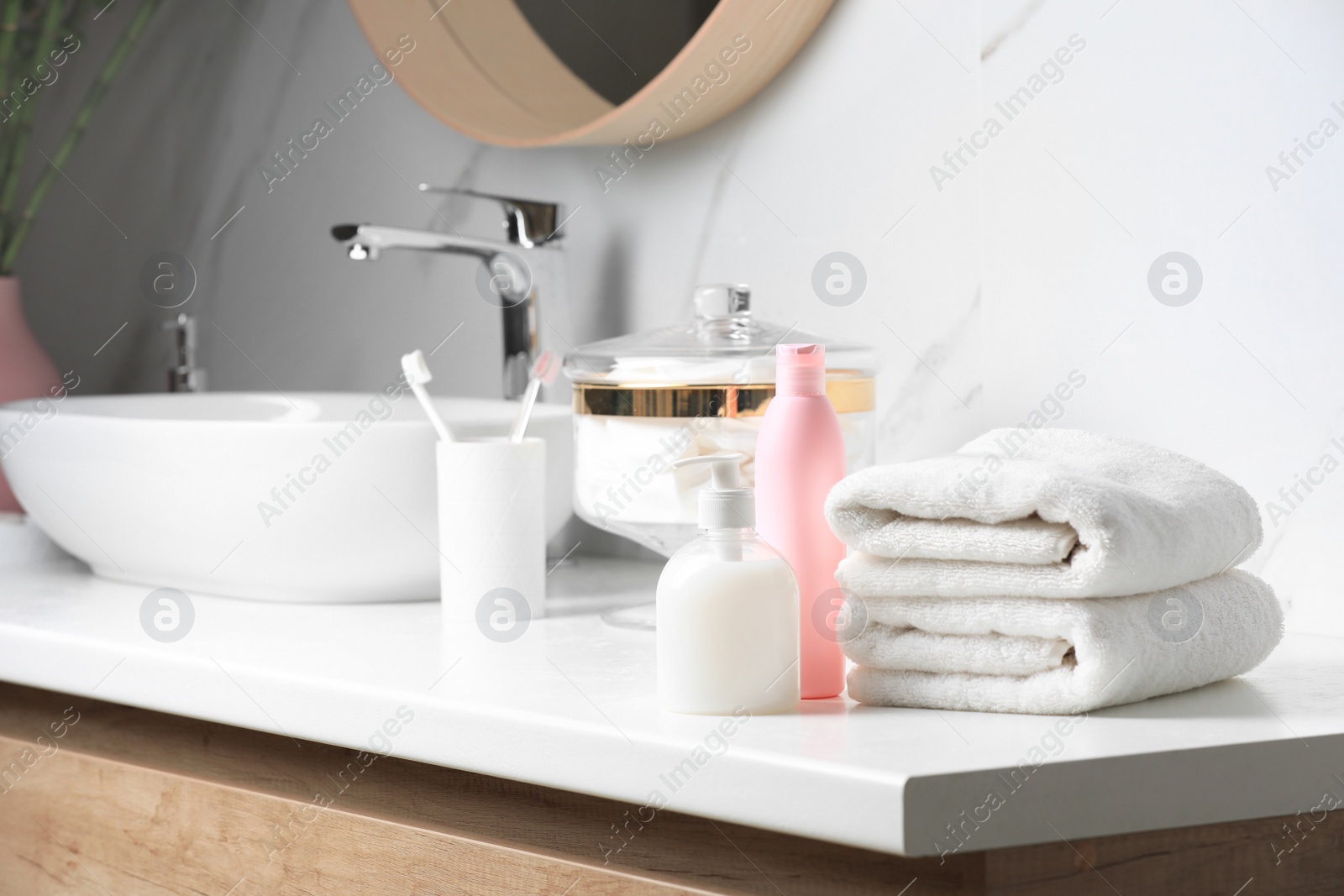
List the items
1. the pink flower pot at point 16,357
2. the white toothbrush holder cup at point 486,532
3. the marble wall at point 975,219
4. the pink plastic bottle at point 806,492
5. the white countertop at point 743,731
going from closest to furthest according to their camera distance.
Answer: the white countertop at point 743,731 < the pink plastic bottle at point 806,492 < the marble wall at point 975,219 < the white toothbrush holder cup at point 486,532 < the pink flower pot at point 16,357

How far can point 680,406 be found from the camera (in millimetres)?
876

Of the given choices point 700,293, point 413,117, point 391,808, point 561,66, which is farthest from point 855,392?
point 413,117

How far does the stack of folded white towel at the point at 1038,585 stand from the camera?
2.01 ft

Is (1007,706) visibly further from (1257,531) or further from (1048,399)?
(1048,399)

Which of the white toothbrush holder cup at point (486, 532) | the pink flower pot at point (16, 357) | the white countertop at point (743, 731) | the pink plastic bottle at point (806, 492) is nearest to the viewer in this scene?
the white countertop at point (743, 731)

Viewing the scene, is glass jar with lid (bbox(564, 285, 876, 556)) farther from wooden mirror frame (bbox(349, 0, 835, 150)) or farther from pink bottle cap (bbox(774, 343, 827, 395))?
wooden mirror frame (bbox(349, 0, 835, 150))

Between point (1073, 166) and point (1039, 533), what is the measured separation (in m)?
0.42

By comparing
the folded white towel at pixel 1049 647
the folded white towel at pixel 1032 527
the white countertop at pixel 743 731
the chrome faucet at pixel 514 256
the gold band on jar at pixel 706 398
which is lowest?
the white countertop at pixel 743 731

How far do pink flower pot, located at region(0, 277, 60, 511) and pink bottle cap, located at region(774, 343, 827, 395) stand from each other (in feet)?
3.71

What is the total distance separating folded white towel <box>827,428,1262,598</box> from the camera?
2.00 ft

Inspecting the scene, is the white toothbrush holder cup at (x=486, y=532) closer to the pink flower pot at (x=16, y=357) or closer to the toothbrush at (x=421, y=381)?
the toothbrush at (x=421, y=381)

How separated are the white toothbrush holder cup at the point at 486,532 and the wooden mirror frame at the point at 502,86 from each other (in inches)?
14.3

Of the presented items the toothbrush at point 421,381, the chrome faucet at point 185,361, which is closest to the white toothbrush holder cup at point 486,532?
the toothbrush at point 421,381

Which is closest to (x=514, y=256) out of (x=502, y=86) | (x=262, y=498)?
(x=502, y=86)
